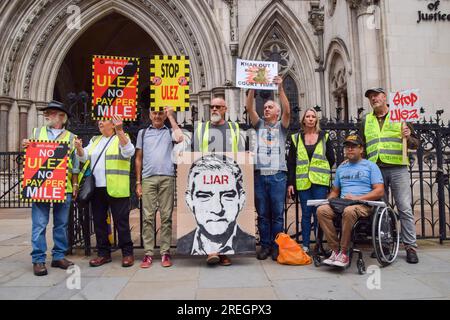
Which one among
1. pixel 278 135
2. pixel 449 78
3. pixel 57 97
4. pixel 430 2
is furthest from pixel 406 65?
pixel 57 97

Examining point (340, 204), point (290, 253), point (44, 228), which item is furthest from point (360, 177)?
point (44, 228)

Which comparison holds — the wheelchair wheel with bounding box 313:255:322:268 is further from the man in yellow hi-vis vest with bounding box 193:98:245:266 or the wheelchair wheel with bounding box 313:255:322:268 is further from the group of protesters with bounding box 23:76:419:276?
the man in yellow hi-vis vest with bounding box 193:98:245:266

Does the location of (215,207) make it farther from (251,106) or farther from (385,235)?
(385,235)

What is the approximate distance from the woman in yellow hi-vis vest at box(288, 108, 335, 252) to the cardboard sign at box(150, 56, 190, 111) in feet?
5.34

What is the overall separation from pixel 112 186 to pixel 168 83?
1.48 metres

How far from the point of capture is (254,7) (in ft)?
50.0

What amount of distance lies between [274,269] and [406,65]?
814 cm

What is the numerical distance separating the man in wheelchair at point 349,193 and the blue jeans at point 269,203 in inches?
24.2

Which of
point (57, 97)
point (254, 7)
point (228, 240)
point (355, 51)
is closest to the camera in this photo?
point (228, 240)

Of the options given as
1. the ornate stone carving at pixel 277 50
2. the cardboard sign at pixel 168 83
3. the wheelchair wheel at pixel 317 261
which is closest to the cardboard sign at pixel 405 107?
the wheelchair wheel at pixel 317 261

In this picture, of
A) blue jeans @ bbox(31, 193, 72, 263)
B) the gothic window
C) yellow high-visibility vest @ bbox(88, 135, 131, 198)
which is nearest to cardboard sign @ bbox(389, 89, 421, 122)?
yellow high-visibility vest @ bbox(88, 135, 131, 198)

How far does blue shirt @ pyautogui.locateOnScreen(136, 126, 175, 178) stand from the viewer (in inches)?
187

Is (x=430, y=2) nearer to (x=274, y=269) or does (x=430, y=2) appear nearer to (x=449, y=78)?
(x=449, y=78)

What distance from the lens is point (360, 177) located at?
468 cm
